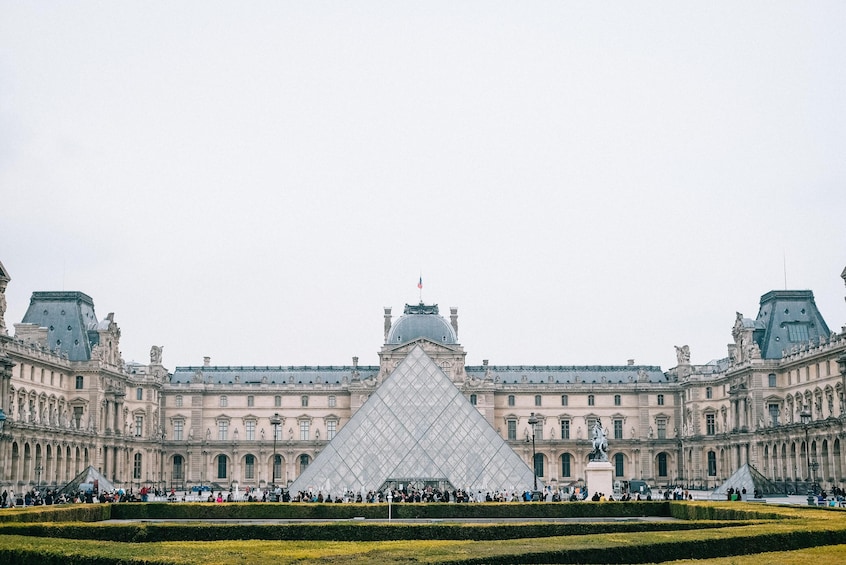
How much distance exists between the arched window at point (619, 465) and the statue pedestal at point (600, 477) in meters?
40.0

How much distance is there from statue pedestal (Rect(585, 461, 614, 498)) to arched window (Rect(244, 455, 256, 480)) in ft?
142

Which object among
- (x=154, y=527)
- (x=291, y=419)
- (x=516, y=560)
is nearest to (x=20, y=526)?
(x=154, y=527)

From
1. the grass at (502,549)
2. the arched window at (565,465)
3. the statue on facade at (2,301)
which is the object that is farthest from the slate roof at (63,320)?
the grass at (502,549)

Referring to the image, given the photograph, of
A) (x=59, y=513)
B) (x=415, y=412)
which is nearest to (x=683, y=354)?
(x=415, y=412)

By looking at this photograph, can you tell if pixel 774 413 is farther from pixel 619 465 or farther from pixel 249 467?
pixel 249 467

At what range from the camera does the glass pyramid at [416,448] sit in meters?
41.6

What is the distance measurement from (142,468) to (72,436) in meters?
14.4

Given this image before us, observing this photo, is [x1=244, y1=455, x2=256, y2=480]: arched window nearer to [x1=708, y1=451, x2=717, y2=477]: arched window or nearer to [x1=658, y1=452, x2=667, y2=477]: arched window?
[x1=658, y1=452, x2=667, y2=477]: arched window

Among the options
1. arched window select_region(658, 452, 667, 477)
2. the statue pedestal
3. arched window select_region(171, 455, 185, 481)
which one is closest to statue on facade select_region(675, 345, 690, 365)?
arched window select_region(658, 452, 667, 477)

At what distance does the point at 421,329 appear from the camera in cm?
7600

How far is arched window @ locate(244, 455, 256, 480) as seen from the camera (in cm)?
7569

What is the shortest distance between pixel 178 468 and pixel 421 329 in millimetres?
19617

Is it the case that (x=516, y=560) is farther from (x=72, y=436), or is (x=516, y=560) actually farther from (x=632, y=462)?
(x=632, y=462)

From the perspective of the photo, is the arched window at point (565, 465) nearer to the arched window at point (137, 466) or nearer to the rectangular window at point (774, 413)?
the rectangular window at point (774, 413)
